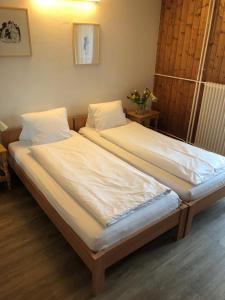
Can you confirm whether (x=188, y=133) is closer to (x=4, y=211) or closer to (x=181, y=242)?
(x=181, y=242)

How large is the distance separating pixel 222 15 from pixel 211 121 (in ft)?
4.29

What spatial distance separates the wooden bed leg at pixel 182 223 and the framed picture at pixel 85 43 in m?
2.20

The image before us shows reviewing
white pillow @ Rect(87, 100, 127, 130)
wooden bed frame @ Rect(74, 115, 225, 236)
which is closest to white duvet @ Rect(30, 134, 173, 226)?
wooden bed frame @ Rect(74, 115, 225, 236)

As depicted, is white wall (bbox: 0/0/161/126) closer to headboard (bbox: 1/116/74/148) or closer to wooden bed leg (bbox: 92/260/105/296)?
headboard (bbox: 1/116/74/148)

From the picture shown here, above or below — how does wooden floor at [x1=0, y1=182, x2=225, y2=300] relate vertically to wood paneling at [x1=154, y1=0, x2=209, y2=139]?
below

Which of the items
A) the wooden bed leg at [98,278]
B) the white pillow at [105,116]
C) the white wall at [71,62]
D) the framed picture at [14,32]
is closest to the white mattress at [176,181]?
the white pillow at [105,116]

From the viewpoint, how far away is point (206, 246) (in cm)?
217

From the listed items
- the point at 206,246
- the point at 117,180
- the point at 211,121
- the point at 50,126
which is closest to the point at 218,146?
the point at 211,121

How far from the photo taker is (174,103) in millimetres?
3943

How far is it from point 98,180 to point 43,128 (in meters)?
1.10

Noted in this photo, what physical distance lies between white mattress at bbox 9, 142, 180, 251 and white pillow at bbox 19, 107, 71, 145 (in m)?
0.58

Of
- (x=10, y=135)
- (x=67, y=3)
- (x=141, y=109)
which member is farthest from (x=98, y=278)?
(x=67, y=3)

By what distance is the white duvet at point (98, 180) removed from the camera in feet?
5.90

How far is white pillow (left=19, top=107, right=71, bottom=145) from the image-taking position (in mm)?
2805
